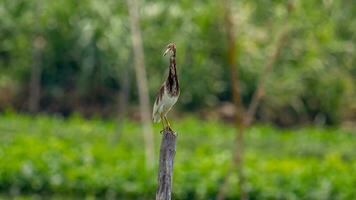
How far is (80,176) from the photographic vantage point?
10352 mm

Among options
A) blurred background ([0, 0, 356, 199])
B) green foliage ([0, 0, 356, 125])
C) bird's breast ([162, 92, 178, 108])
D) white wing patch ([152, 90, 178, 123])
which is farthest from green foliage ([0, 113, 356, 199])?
bird's breast ([162, 92, 178, 108])

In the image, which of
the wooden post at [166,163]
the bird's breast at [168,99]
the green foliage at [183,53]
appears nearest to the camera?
the wooden post at [166,163]

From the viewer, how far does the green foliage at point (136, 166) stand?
33.6 feet

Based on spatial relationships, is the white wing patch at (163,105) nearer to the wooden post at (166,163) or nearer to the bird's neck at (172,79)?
the bird's neck at (172,79)

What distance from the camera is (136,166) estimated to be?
10.8 meters

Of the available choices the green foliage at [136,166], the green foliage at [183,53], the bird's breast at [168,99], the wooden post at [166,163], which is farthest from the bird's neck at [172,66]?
the green foliage at [183,53]

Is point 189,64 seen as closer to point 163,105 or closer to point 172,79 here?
point 163,105

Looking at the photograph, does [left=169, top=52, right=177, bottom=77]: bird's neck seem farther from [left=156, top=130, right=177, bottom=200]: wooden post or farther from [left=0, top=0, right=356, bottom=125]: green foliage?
[left=0, top=0, right=356, bottom=125]: green foliage

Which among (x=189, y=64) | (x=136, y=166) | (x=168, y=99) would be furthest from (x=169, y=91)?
(x=189, y=64)

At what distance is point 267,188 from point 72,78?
7892mm

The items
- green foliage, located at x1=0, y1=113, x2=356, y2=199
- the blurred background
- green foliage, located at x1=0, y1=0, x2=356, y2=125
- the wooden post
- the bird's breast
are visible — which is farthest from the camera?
green foliage, located at x1=0, y1=0, x2=356, y2=125

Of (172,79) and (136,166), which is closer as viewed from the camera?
(172,79)

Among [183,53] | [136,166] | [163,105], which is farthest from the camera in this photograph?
[183,53]

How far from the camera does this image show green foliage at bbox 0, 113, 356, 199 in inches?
403
